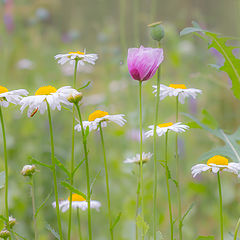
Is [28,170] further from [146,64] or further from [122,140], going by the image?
[122,140]

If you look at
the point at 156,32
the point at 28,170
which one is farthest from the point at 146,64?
the point at 28,170

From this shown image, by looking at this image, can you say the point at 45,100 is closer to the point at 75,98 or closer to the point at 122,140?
the point at 75,98

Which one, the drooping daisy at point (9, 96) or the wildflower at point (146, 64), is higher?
the wildflower at point (146, 64)

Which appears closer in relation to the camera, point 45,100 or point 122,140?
point 45,100

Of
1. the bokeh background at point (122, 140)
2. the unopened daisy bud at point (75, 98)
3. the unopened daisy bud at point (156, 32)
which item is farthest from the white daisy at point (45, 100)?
the bokeh background at point (122, 140)

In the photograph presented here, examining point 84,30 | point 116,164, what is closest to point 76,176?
point 116,164

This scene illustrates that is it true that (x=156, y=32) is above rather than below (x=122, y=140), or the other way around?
above

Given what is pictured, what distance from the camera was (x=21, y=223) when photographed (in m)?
1.15

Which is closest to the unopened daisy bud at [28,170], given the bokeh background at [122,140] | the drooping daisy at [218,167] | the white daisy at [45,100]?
the white daisy at [45,100]

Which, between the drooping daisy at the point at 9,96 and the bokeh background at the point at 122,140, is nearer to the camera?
the drooping daisy at the point at 9,96

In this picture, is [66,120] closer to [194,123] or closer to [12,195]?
[12,195]

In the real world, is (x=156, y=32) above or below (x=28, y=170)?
above

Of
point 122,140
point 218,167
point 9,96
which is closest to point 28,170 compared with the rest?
point 9,96

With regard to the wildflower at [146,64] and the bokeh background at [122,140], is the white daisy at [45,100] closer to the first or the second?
the wildflower at [146,64]
